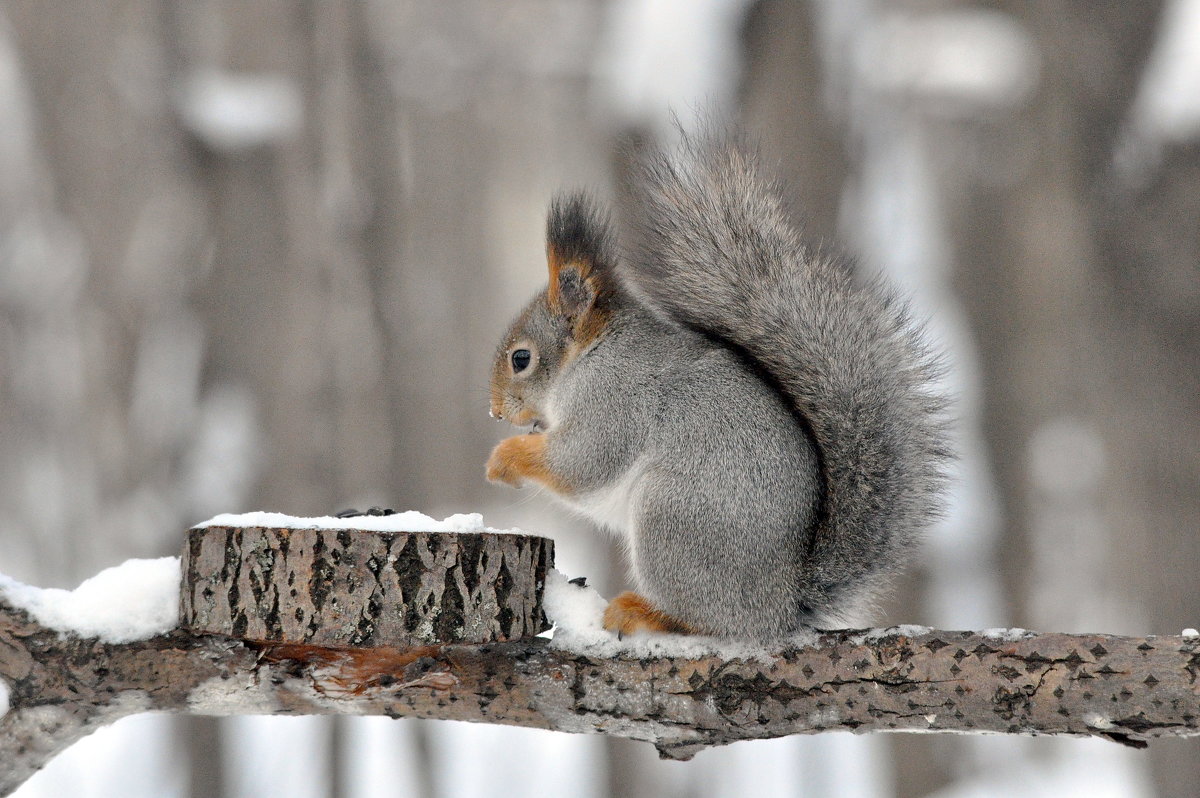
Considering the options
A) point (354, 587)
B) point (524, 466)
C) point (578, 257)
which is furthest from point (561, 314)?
point (354, 587)

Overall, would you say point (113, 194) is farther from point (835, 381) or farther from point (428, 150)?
point (835, 381)

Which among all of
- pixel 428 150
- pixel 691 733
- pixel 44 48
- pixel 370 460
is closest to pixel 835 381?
pixel 691 733

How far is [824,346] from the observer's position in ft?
4.57

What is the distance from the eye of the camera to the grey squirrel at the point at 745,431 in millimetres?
1354

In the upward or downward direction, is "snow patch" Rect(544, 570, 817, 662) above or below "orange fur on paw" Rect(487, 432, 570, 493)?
below

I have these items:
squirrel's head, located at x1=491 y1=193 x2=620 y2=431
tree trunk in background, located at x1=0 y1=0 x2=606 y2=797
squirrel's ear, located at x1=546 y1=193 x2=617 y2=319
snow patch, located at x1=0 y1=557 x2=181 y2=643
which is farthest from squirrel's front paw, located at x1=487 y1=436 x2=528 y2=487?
tree trunk in background, located at x1=0 y1=0 x2=606 y2=797

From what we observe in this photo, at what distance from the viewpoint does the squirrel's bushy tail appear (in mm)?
1372

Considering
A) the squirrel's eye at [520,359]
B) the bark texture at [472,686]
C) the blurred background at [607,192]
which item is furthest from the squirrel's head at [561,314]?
the blurred background at [607,192]

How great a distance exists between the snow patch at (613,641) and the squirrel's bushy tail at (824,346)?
4.4 inches

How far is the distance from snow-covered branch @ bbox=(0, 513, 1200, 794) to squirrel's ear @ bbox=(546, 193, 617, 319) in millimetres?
540

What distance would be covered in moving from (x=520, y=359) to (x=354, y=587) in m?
0.62

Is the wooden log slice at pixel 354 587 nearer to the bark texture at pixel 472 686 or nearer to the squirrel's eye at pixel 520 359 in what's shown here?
the bark texture at pixel 472 686

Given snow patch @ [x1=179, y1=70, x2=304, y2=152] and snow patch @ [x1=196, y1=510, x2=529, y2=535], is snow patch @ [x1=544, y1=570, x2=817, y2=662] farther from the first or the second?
snow patch @ [x1=179, y1=70, x2=304, y2=152]

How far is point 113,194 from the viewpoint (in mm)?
3031
